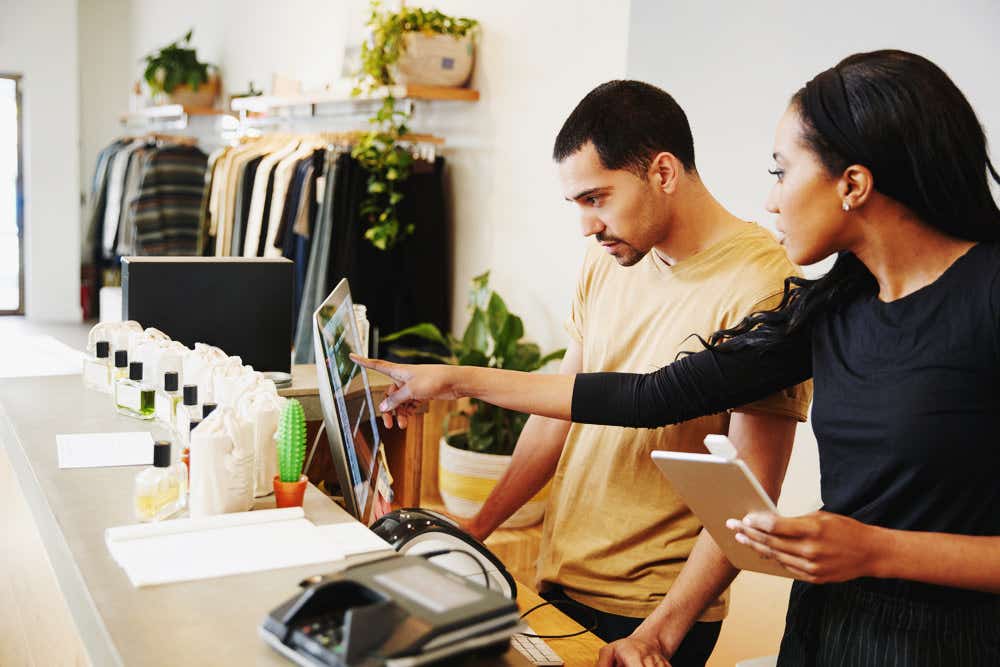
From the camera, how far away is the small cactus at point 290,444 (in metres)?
1.55

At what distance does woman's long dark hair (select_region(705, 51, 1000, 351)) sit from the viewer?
1.21 metres

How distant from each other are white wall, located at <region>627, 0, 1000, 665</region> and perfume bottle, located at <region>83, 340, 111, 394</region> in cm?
192

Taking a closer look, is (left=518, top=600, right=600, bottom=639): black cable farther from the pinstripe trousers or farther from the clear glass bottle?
the clear glass bottle

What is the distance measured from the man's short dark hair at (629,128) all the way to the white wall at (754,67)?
1127 mm

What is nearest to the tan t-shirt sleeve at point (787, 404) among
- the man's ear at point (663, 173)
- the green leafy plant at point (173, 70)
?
the man's ear at point (663, 173)

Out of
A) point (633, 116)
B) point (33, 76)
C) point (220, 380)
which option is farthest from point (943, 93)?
point (33, 76)

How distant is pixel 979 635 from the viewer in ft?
4.20

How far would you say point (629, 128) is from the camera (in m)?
1.75

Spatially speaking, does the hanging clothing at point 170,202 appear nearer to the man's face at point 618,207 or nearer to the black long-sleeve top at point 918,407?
the man's face at point 618,207

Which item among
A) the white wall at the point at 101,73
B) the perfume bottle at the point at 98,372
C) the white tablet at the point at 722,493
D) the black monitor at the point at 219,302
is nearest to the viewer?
the white tablet at the point at 722,493

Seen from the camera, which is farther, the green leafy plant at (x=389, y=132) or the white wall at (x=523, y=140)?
the green leafy plant at (x=389, y=132)

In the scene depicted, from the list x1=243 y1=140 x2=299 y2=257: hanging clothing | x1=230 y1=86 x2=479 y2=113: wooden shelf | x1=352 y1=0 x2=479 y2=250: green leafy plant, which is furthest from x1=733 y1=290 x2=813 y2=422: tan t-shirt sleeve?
x1=243 y1=140 x2=299 y2=257: hanging clothing

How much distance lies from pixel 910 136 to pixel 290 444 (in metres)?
0.98

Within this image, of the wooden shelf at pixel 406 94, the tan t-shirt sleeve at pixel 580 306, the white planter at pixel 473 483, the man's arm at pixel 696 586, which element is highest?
the wooden shelf at pixel 406 94
